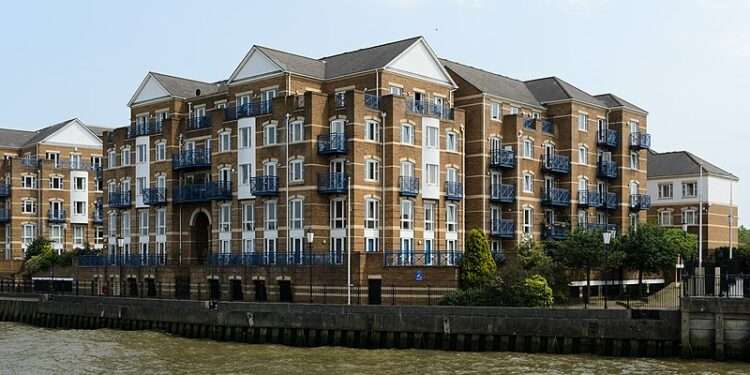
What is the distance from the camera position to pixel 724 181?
78.6 m

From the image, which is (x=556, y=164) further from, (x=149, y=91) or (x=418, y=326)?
(x=149, y=91)

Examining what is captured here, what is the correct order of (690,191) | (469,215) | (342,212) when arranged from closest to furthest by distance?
1. (342,212)
2. (469,215)
3. (690,191)

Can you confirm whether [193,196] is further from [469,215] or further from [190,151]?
[469,215]

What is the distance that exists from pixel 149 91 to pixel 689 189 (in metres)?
43.8

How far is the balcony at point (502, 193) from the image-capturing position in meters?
60.7

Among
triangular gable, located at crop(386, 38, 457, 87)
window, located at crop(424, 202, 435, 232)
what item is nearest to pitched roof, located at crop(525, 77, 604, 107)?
triangular gable, located at crop(386, 38, 457, 87)

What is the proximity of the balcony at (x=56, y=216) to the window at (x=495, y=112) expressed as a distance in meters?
43.7

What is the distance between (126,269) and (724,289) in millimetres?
39685

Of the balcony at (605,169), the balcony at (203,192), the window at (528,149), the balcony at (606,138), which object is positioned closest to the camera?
the balcony at (203,192)

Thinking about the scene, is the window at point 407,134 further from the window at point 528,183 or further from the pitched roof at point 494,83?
the window at point 528,183

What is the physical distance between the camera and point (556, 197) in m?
64.4

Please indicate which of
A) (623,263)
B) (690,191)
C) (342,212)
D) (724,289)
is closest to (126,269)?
(342,212)

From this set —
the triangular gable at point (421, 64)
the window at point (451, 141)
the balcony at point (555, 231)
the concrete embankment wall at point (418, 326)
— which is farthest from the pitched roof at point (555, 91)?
the concrete embankment wall at point (418, 326)

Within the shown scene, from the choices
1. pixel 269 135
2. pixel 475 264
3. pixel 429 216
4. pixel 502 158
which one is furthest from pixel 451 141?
pixel 475 264
